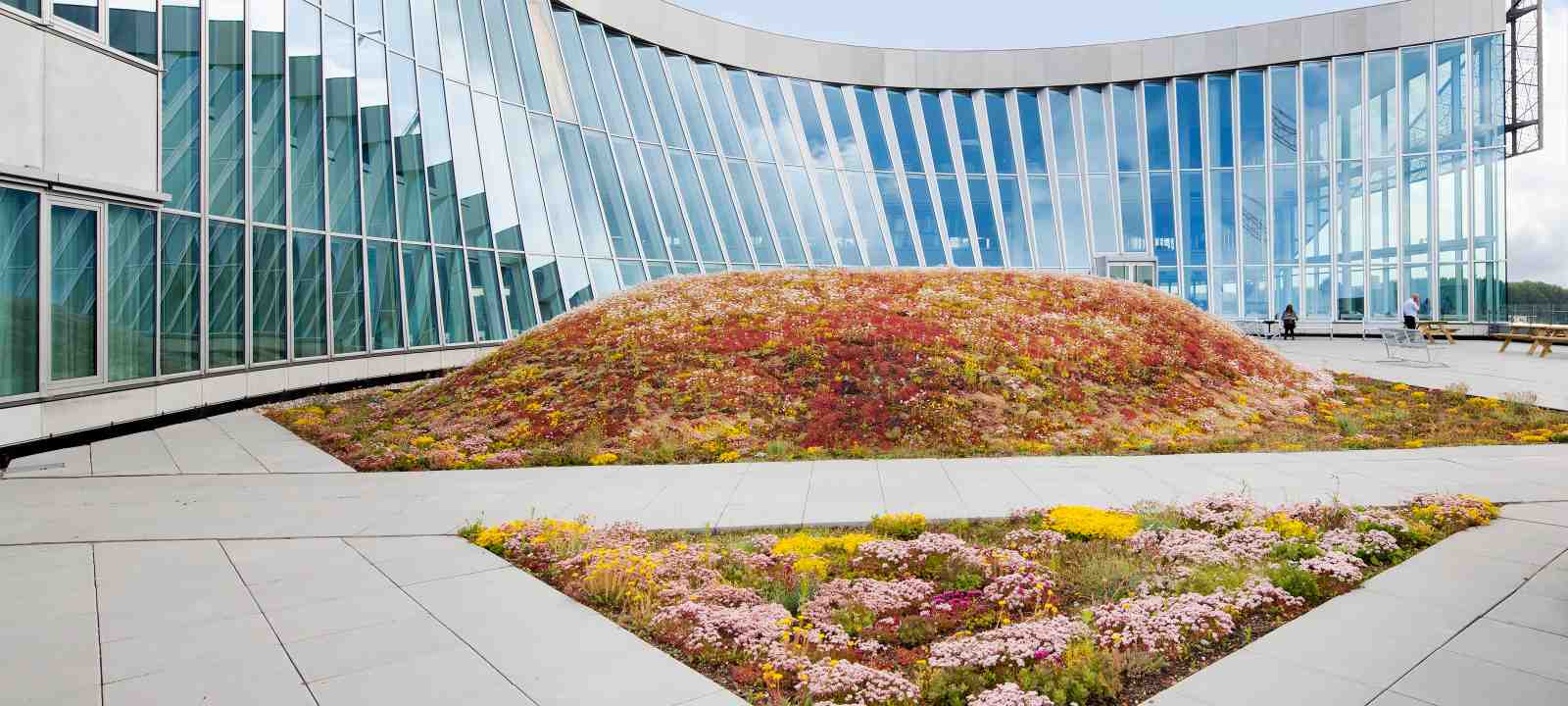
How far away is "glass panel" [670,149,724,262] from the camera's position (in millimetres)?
29562

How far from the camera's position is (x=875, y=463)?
10.3m

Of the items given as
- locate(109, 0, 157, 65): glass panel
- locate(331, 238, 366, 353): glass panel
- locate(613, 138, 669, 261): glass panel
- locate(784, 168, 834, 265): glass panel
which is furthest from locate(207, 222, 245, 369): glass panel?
locate(784, 168, 834, 265): glass panel

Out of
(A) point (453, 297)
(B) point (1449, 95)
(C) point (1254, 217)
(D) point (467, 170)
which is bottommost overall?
(A) point (453, 297)

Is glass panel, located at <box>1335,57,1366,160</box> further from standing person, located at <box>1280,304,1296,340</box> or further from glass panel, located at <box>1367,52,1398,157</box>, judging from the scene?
standing person, located at <box>1280,304,1296,340</box>

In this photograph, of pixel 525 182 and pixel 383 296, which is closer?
pixel 383 296

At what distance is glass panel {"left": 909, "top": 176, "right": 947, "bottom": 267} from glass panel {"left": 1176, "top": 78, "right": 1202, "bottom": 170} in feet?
38.3

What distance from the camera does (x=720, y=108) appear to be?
33.0m

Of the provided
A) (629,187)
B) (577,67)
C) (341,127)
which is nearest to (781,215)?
(629,187)

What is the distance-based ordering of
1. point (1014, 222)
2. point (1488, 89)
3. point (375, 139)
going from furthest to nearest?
1. point (1014, 222)
2. point (1488, 89)
3. point (375, 139)

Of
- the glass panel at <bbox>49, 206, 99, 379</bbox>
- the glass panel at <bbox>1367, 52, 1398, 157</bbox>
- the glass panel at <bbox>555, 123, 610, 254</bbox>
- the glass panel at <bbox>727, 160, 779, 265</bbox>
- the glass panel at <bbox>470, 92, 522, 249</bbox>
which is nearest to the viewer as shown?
the glass panel at <bbox>49, 206, 99, 379</bbox>

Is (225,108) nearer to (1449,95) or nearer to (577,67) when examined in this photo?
(577,67)

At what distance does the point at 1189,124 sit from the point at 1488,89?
36.1ft

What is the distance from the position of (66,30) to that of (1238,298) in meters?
38.5

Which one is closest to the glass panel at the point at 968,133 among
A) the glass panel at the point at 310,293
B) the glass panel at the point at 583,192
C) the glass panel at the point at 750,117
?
the glass panel at the point at 750,117
